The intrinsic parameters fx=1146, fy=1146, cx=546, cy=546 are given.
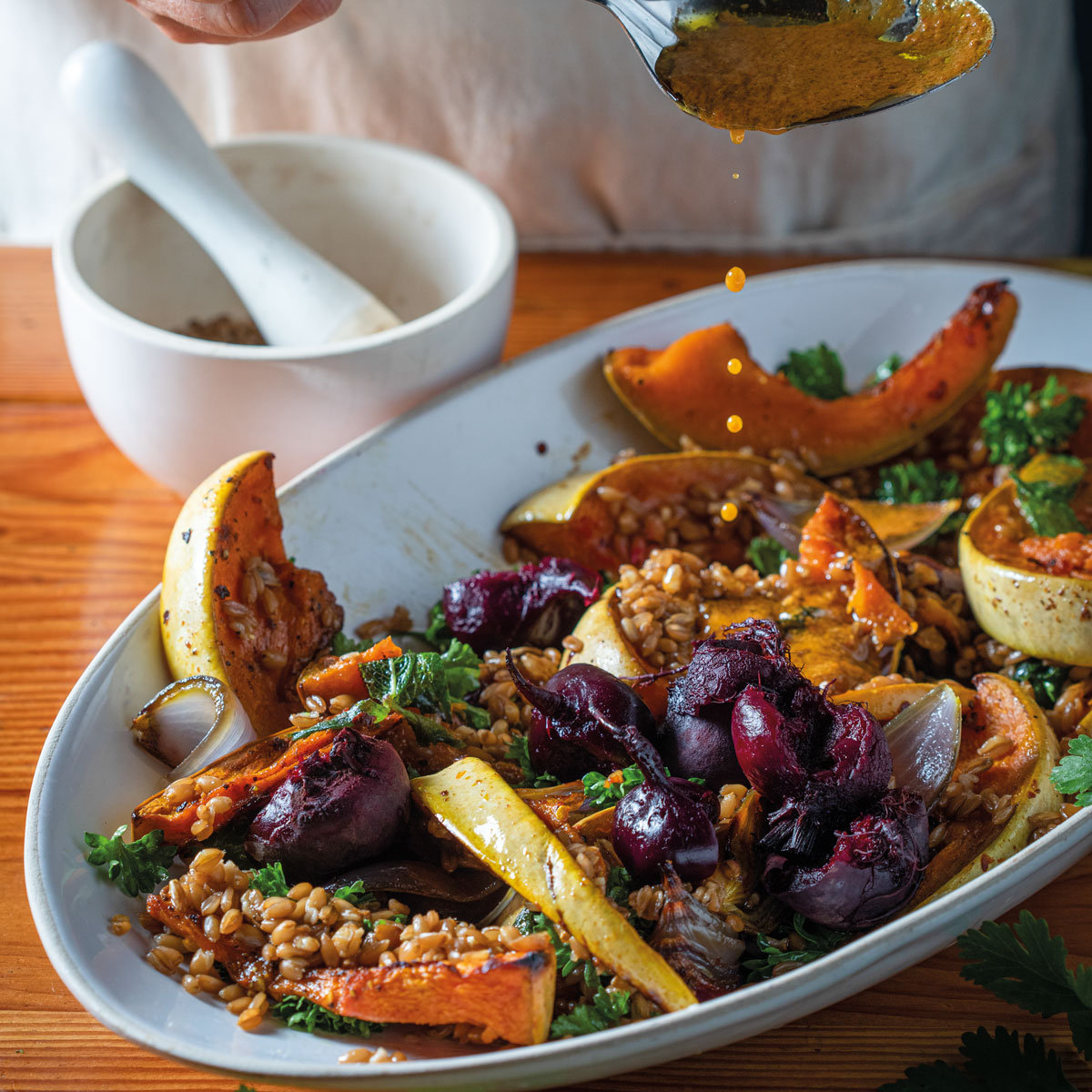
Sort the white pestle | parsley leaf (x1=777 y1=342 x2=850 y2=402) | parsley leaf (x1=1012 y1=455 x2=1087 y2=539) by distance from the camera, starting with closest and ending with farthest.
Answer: parsley leaf (x1=1012 y1=455 x2=1087 y2=539) < the white pestle < parsley leaf (x1=777 y1=342 x2=850 y2=402)

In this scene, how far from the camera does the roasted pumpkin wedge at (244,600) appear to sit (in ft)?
4.18

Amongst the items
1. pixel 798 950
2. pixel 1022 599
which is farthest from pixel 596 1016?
pixel 1022 599

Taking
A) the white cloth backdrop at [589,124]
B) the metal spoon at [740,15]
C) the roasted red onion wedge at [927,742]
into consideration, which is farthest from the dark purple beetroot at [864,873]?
the white cloth backdrop at [589,124]

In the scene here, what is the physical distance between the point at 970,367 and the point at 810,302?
0.33 meters

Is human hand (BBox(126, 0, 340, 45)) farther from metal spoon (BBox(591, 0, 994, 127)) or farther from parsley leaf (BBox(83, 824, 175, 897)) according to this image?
parsley leaf (BBox(83, 824, 175, 897))

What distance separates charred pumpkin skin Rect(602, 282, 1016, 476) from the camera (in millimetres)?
1796

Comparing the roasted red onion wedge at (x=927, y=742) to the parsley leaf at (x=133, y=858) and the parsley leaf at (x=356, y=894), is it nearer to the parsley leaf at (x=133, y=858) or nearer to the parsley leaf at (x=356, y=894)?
the parsley leaf at (x=356, y=894)

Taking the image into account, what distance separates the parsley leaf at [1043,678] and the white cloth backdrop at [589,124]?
1473 millimetres

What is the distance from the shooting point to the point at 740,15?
3.95 feet

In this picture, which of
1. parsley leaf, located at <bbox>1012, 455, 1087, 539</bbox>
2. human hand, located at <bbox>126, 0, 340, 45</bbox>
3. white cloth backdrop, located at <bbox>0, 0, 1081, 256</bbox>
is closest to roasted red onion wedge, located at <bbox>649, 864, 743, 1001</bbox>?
parsley leaf, located at <bbox>1012, 455, 1087, 539</bbox>

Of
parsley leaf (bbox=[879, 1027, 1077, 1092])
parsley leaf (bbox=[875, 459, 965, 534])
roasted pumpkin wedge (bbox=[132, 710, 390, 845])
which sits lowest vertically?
parsley leaf (bbox=[879, 1027, 1077, 1092])

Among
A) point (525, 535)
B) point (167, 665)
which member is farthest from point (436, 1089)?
point (525, 535)

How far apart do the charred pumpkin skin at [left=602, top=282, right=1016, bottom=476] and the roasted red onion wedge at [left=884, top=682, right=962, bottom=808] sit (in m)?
0.61

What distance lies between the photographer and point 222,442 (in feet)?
5.49
